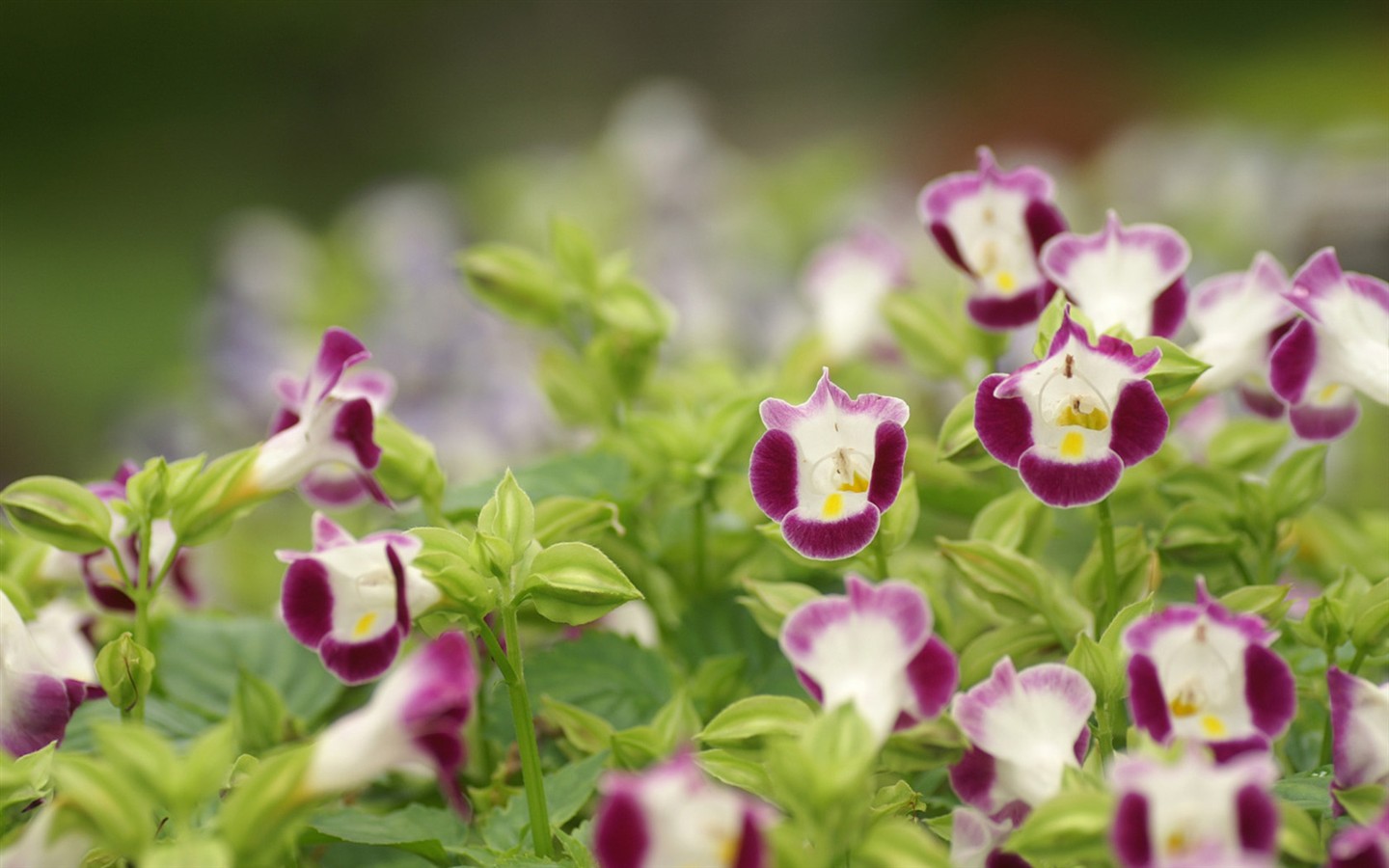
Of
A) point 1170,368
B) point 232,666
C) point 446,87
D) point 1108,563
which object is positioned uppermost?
point 1170,368

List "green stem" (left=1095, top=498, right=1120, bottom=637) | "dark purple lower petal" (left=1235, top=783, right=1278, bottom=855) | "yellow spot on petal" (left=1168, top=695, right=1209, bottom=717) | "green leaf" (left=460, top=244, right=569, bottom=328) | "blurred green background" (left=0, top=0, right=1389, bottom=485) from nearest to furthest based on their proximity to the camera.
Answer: "dark purple lower petal" (left=1235, top=783, right=1278, bottom=855)
"yellow spot on petal" (left=1168, top=695, right=1209, bottom=717)
"green stem" (left=1095, top=498, right=1120, bottom=637)
"green leaf" (left=460, top=244, right=569, bottom=328)
"blurred green background" (left=0, top=0, right=1389, bottom=485)

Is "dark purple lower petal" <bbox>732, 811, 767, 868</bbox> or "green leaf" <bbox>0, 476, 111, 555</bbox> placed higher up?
"dark purple lower petal" <bbox>732, 811, 767, 868</bbox>

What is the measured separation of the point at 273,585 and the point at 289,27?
5583 mm

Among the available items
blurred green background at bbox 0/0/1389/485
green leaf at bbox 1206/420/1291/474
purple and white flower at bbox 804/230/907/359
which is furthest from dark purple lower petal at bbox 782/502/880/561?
blurred green background at bbox 0/0/1389/485

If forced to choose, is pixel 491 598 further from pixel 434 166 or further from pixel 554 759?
pixel 434 166

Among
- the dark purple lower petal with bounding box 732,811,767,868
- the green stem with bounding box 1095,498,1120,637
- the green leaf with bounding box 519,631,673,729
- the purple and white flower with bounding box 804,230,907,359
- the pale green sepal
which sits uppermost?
the dark purple lower petal with bounding box 732,811,767,868

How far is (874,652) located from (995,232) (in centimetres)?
32

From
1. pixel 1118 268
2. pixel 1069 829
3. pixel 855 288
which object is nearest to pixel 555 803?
pixel 1069 829

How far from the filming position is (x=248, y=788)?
0.53m

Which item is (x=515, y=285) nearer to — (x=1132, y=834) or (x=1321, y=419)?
(x=1321, y=419)

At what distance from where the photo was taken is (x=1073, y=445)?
637 millimetres

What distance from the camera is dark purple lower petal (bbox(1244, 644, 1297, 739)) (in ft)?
1.84

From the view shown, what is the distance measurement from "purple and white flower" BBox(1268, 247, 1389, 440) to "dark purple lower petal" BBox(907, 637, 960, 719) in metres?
0.25

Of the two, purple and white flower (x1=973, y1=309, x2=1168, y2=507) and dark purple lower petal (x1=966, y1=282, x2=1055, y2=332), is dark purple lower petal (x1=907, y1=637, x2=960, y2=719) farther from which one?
dark purple lower petal (x1=966, y1=282, x2=1055, y2=332)
